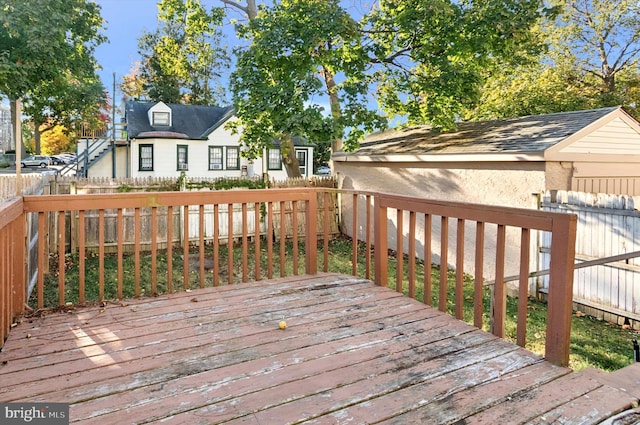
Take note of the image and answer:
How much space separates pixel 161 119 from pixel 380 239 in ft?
57.2

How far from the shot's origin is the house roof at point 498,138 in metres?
6.10

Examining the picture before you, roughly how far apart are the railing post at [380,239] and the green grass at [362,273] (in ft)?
5.76

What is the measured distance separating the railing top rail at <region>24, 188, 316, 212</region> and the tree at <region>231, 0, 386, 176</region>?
468cm

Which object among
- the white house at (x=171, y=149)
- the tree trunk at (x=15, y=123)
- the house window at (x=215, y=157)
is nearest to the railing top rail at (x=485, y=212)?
the tree trunk at (x=15, y=123)

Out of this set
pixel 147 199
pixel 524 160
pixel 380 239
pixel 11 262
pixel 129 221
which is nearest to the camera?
pixel 11 262

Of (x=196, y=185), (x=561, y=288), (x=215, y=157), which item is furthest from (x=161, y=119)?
(x=561, y=288)

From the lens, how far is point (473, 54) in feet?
27.8

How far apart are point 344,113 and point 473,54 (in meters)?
2.91

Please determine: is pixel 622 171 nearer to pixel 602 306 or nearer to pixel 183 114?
pixel 602 306

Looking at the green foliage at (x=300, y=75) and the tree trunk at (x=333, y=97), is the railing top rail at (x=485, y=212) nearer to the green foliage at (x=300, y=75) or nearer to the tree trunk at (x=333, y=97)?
the green foliage at (x=300, y=75)

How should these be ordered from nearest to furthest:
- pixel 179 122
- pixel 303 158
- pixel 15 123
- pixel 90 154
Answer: pixel 15 123, pixel 90 154, pixel 179 122, pixel 303 158

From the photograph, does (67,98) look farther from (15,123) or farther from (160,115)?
(15,123)

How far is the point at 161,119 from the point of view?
18.4m

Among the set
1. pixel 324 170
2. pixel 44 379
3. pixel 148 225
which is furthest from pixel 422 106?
pixel 324 170
